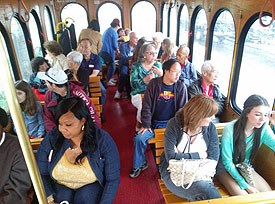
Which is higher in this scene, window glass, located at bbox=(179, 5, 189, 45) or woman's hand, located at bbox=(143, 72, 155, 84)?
window glass, located at bbox=(179, 5, 189, 45)

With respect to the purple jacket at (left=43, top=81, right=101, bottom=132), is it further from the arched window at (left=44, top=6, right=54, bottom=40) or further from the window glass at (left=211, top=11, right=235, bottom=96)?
the arched window at (left=44, top=6, right=54, bottom=40)

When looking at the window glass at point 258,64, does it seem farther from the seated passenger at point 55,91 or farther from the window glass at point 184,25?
the window glass at point 184,25

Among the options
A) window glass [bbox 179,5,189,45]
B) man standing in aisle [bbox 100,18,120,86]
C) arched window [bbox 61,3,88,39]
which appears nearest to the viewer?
man standing in aisle [bbox 100,18,120,86]

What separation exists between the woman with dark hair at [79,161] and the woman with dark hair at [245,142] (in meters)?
1.07

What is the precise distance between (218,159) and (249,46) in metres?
1.88

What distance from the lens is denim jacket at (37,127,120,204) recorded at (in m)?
1.87

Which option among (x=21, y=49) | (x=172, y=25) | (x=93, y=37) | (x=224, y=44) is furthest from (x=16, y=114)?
(x=172, y=25)

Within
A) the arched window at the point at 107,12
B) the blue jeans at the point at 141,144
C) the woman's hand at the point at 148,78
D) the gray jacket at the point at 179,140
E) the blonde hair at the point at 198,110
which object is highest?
the arched window at the point at 107,12

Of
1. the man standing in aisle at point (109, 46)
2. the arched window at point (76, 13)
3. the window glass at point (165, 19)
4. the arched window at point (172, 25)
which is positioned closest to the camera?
the man standing in aisle at point (109, 46)

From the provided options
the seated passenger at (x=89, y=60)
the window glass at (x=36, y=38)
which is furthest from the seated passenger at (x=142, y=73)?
the window glass at (x=36, y=38)

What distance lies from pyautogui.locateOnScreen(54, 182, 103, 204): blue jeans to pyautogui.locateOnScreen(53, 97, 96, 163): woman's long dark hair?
11.4 inches

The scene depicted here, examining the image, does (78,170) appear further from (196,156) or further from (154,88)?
(154,88)

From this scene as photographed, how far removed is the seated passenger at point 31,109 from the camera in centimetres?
266

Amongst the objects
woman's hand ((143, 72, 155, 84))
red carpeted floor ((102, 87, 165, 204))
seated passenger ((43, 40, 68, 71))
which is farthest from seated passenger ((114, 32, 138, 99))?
woman's hand ((143, 72, 155, 84))
